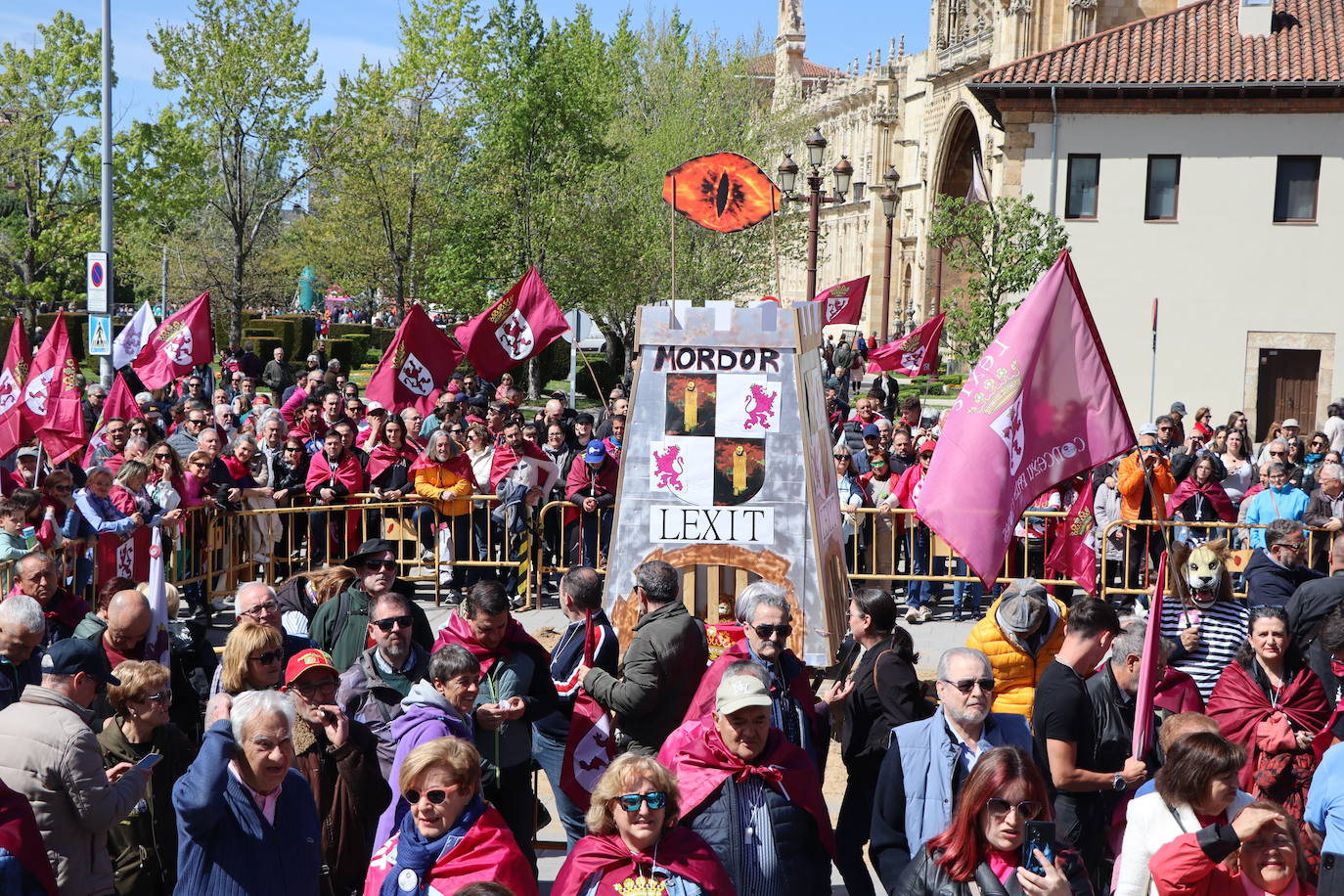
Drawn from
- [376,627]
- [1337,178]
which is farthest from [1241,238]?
[376,627]

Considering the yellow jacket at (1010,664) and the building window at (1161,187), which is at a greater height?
the building window at (1161,187)

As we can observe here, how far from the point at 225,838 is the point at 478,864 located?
85cm

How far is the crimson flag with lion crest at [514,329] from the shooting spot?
1670 centimetres

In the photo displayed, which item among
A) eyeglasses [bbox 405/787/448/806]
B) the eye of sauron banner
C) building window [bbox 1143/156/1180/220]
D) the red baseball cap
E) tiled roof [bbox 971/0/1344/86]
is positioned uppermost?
tiled roof [bbox 971/0/1344/86]

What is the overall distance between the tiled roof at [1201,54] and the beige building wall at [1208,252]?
0.82 m

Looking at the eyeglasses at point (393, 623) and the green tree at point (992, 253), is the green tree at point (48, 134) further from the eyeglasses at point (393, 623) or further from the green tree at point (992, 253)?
the eyeglasses at point (393, 623)

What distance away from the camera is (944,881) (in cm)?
433

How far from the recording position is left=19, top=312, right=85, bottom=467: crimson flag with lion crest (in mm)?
12734

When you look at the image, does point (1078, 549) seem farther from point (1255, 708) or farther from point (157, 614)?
point (157, 614)

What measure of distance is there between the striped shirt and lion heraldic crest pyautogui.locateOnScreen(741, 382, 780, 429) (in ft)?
11.3

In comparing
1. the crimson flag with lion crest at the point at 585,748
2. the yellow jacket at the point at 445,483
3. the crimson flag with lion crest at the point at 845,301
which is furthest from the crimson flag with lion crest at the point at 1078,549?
the crimson flag with lion crest at the point at 845,301

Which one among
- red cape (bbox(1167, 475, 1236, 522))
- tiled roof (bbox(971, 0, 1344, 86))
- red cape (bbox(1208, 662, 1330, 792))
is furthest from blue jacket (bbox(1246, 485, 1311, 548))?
tiled roof (bbox(971, 0, 1344, 86))

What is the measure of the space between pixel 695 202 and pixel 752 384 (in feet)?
6.42

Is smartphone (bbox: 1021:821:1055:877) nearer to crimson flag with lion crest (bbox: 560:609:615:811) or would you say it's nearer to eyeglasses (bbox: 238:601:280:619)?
crimson flag with lion crest (bbox: 560:609:615:811)
